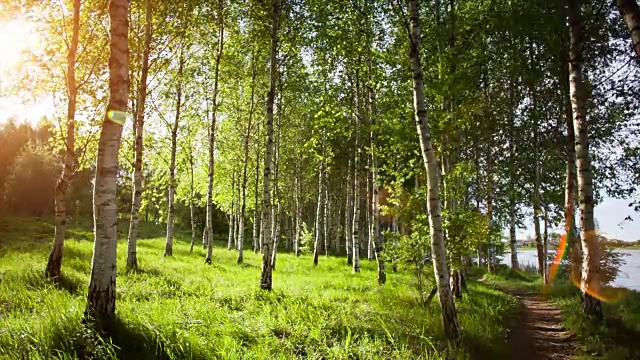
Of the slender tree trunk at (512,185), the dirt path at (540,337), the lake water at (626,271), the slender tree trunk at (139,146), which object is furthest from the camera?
the slender tree trunk at (512,185)

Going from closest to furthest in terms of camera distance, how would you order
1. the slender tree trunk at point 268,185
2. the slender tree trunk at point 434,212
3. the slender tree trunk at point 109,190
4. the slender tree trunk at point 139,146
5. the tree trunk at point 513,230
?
the slender tree trunk at point 109,190, the slender tree trunk at point 434,212, the slender tree trunk at point 268,185, the slender tree trunk at point 139,146, the tree trunk at point 513,230

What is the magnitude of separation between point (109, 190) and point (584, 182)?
11.0 meters

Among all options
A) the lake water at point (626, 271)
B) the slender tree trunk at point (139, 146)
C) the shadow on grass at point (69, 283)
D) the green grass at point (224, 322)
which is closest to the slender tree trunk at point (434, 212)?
the green grass at point (224, 322)

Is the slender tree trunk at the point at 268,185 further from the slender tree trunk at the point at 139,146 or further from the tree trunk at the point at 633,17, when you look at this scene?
the tree trunk at the point at 633,17

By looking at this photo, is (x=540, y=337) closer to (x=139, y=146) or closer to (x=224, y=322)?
(x=224, y=322)

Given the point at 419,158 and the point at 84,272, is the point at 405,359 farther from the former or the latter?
the point at 84,272

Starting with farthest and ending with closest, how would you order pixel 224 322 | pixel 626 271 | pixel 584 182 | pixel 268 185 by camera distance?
pixel 626 271
pixel 268 185
pixel 584 182
pixel 224 322

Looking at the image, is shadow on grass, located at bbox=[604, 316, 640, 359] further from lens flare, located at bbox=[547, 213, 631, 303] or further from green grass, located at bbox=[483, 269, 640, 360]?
lens flare, located at bbox=[547, 213, 631, 303]

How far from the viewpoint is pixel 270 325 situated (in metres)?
6.84

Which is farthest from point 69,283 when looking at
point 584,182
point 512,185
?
point 512,185

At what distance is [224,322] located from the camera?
22.0ft

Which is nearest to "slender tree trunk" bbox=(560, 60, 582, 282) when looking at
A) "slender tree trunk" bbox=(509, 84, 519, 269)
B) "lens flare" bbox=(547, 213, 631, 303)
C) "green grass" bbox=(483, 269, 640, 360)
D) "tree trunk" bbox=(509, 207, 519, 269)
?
"lens flare" bbox=(547, 213, 631, 303)

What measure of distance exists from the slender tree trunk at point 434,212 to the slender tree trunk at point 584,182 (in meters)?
4.68

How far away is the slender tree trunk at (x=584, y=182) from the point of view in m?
9.41
